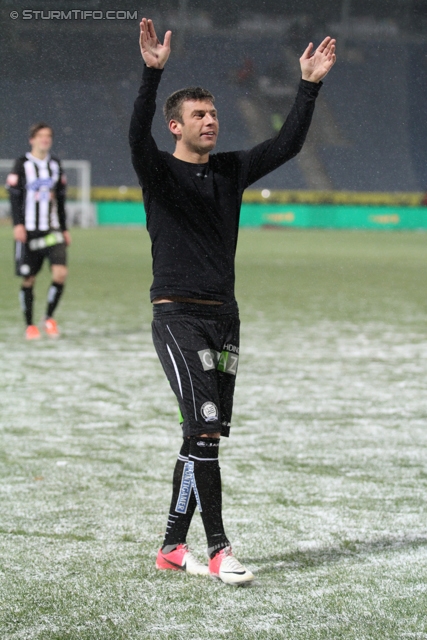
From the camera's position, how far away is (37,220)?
32.6ft

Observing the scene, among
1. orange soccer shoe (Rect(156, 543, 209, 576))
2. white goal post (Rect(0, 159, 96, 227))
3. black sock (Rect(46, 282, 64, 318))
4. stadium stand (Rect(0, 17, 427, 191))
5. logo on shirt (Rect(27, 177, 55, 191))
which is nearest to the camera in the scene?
orange soccer shoe (Rect(156, 543, 209, 576))

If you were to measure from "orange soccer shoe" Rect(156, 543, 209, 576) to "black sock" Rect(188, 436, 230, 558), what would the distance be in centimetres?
8

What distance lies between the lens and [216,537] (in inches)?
139

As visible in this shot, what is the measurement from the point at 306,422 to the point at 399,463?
1.07 meters

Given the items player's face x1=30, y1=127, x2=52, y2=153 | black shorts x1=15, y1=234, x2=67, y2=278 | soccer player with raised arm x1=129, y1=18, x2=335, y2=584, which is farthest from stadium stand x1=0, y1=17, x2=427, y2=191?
soccer player with raised arm x1=129, y1=18, x2=335, y2=584

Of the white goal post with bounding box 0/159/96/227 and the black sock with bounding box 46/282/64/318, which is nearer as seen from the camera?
the black sock with bounding box 46/282/64/318

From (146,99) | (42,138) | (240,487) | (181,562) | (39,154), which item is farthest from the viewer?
(39,154)

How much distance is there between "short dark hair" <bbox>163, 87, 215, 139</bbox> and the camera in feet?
11.9

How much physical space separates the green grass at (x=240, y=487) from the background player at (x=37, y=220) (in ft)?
1.59

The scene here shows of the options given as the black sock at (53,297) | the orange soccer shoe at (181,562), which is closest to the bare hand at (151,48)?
the orange soccer shoe at (181,562)

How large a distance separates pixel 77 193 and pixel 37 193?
29.8m

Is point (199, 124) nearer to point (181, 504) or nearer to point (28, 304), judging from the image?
point (181, 504)

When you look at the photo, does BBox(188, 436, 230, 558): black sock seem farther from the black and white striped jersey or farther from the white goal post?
the white goal post

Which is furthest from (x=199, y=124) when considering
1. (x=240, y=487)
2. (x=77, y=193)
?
(x=77, y=193)
